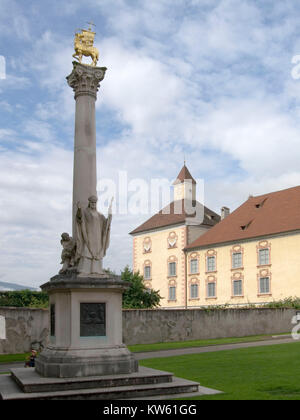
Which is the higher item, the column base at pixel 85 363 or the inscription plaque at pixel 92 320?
the inscription plaque at pixel 92 320

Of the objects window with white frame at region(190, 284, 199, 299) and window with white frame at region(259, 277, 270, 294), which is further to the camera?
window with white frame at region(190, 284, 199, 299)

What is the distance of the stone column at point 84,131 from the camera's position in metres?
14.6

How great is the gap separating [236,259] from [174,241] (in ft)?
35.0

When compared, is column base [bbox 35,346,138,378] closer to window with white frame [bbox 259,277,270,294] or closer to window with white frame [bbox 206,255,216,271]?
window with white frame [bbox 259,277,270,294]

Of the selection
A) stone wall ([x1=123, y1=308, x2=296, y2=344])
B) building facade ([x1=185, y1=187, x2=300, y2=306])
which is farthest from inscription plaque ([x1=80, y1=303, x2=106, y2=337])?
building facade ([x1=185, y1=187, x2=300, y2=306])

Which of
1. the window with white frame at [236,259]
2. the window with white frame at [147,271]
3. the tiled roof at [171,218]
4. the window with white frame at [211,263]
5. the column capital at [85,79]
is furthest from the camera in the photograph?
the window with white frame at [147,271]

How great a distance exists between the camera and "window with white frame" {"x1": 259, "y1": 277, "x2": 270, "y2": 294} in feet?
160

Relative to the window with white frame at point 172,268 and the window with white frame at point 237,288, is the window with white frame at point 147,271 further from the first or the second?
the window with white frame at point 237,288

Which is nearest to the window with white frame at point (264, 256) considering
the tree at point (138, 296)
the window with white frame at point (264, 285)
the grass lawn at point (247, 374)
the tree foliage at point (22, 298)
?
the window with white frame at point (264, 285)

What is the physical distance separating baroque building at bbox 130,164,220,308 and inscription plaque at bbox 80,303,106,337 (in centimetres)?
4413

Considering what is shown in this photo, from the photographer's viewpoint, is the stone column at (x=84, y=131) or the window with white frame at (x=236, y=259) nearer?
the stone column at (x=84, y=131)

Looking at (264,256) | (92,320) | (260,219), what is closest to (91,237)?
(92,320)

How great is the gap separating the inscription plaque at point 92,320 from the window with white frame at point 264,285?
125 ft
